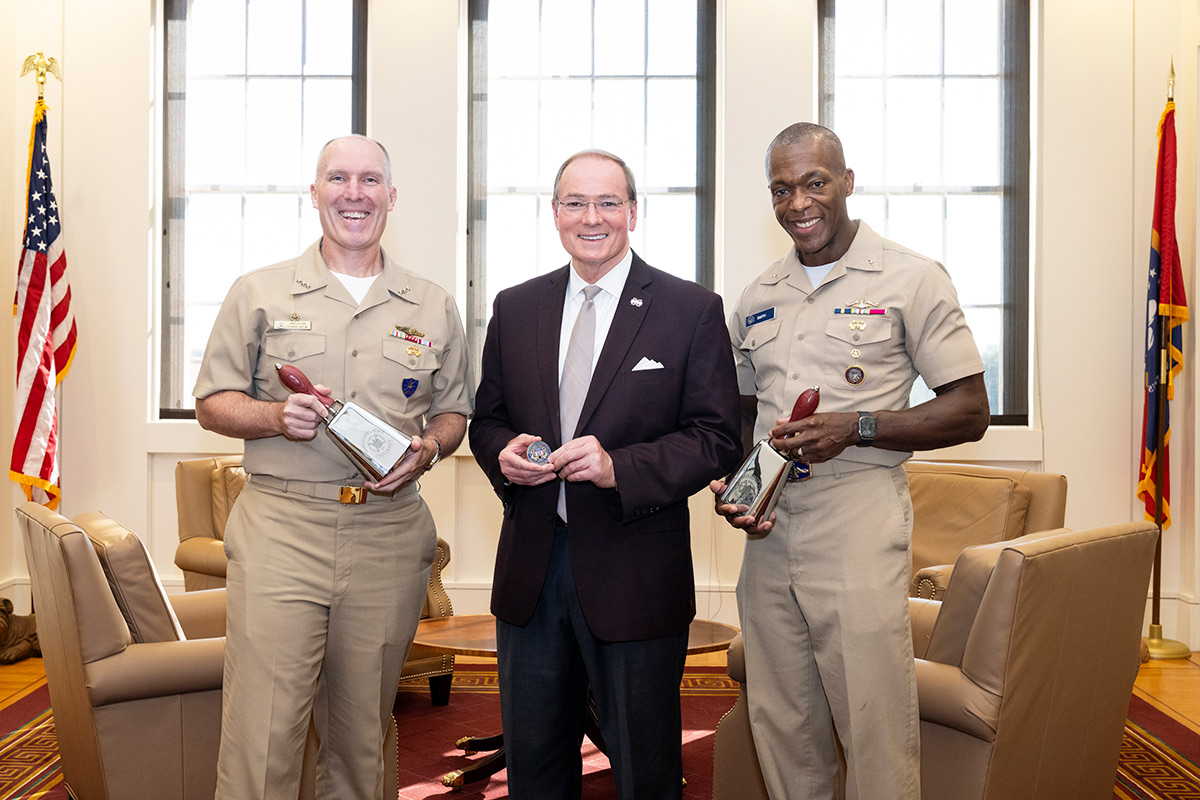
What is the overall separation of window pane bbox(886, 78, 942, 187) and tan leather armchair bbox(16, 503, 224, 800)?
14.5 ft

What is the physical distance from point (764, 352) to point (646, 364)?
306 mm

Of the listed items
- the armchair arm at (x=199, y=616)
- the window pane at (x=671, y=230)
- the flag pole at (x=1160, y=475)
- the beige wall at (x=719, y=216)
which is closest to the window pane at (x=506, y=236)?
the beige wall at (x=719, y=216)

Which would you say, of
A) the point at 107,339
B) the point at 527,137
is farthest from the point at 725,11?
the point at 107,339

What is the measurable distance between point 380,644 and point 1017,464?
4.20 m

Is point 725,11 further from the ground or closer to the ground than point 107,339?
further from the ground

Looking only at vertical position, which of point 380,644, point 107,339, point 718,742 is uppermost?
point 107,339

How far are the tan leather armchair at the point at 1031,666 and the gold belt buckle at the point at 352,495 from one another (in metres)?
1.22

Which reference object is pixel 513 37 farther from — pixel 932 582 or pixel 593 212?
pixel 593 212

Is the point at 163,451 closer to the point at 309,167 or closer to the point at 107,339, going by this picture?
the point at 107,339

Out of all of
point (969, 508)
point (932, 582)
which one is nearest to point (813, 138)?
point (932, 582)

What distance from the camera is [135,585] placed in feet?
8.71

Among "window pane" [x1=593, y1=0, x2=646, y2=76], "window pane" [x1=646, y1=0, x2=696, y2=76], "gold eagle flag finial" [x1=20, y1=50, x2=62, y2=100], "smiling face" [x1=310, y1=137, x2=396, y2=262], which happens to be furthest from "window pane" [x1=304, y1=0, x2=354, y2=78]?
"smiling face" [x1=310, y1=137, x2=396, y2=262]

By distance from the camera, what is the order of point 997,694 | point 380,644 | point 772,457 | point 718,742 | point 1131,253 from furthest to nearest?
point 1131,253 < point 718,742 < point 997,694 < point 380,644 < point 772,457

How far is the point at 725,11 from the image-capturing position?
5.30 m
